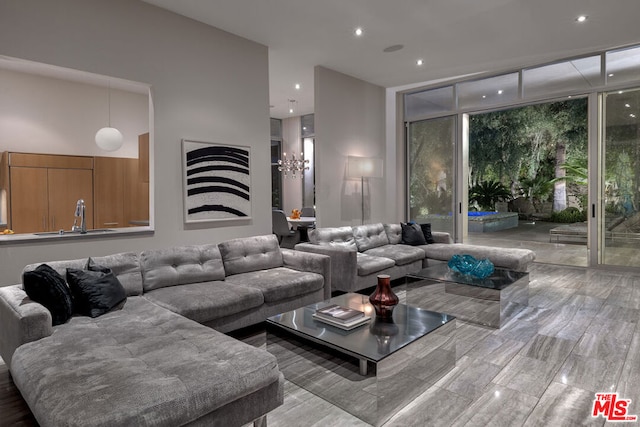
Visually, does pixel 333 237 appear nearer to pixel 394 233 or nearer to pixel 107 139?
pixel 394 233

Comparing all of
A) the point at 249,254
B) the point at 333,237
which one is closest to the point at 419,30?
the point at 333,237

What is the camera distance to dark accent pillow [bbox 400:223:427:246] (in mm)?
5695

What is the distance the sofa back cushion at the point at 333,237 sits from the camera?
15.9ft

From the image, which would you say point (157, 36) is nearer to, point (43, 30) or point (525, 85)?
point (43, 30)

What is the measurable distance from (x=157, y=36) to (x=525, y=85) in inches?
220

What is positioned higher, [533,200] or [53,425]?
[533,200]

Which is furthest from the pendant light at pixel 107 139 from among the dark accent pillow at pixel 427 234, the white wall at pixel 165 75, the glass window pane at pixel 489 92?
the glass window pane at pixel 489 92

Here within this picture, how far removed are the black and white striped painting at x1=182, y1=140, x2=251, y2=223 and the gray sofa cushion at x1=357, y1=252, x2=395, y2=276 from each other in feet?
5.23

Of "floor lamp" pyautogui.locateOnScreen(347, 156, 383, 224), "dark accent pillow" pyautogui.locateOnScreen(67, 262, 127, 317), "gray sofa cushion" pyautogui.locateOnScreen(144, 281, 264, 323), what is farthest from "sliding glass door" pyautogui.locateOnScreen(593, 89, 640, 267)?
"dark accent pillow" pyautogui.locateOnScreen(67, 262, 127, 317)

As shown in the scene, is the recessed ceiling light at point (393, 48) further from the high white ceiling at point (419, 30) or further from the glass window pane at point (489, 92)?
the glass window pane at point (489, 92)

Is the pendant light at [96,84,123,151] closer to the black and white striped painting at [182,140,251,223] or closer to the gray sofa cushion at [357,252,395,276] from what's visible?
the black and white striped painting at [182,140,251,223]

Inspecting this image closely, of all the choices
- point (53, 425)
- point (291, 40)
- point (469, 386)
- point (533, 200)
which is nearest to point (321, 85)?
point (291, 40)

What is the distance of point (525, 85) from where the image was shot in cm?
627

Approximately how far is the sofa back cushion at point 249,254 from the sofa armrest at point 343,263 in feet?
2.02
